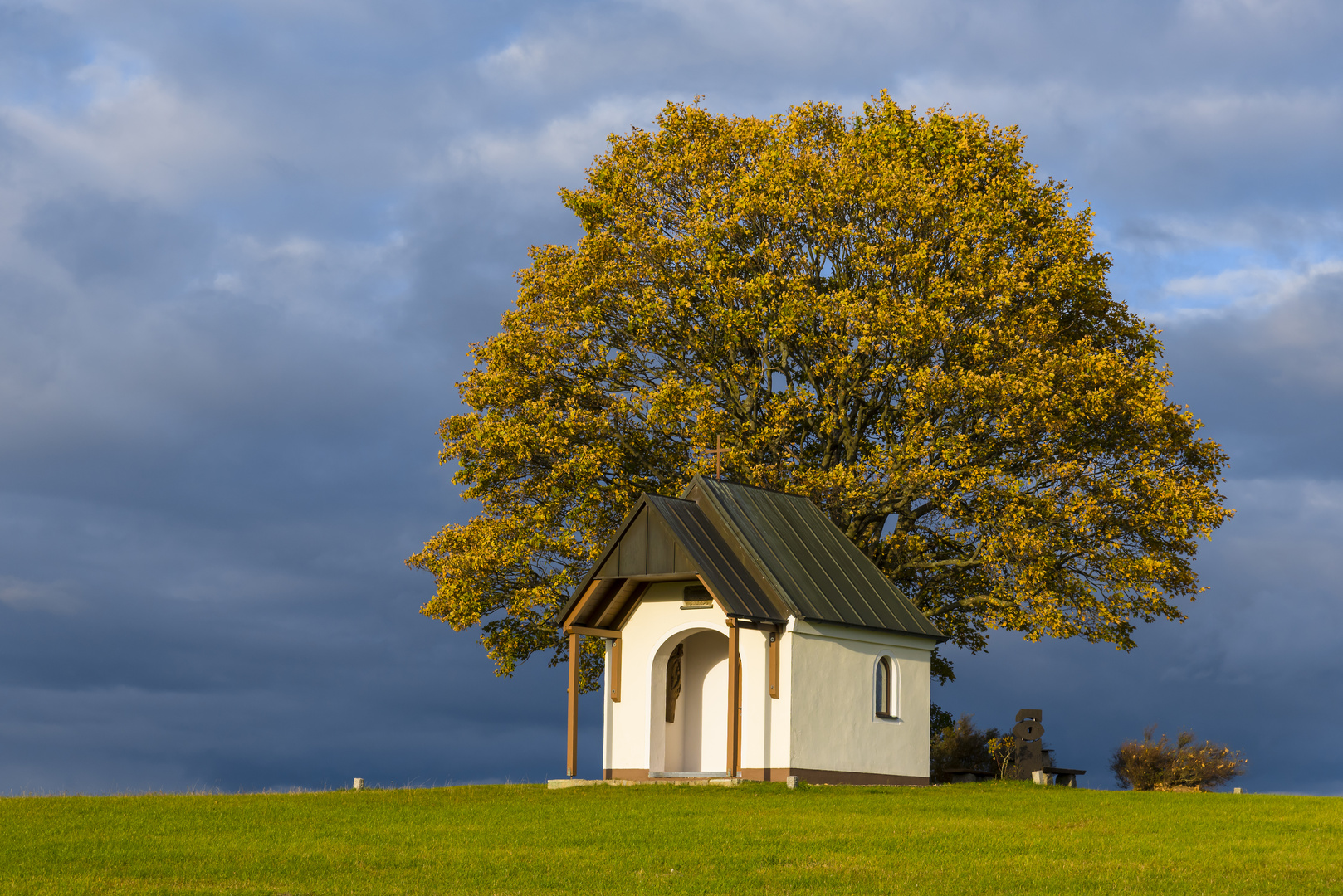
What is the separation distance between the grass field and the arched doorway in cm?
416

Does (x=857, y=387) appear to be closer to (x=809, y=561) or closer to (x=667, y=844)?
(x=809, y=561)

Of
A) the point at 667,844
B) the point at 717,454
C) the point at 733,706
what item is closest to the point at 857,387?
the point at 717,454

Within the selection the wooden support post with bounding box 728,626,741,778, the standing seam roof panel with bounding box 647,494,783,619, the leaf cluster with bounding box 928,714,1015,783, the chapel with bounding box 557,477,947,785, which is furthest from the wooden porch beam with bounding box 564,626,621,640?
the leaf cluster with bounding box 928,714,1015,783

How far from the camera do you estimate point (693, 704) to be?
32719 mm

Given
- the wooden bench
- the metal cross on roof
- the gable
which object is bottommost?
the wooden bench

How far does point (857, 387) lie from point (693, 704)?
9.22 meters

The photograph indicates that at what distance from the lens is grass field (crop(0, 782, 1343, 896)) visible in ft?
52.9

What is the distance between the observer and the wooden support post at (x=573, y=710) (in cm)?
3092

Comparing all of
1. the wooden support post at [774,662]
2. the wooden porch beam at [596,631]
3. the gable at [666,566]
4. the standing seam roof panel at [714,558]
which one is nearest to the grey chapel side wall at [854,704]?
the wooden support post at [774,662]

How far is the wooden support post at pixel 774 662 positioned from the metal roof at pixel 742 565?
45cm

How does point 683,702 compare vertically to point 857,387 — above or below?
below

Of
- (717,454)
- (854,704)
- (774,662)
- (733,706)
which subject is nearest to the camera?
(733,706)

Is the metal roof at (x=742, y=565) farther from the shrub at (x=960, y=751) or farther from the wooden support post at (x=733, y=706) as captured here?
the shrub at (x=960, y=751)

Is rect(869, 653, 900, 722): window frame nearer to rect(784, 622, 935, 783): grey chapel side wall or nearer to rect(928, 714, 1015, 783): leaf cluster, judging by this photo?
rect(784, 622, 935, 783): grey chapel side wall
